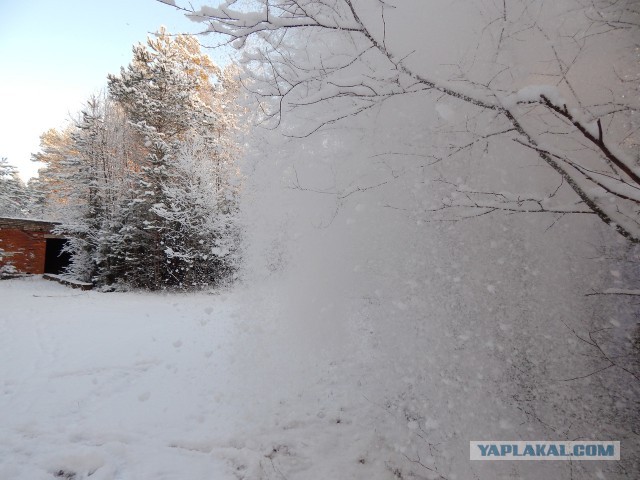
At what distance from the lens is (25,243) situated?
1642cm

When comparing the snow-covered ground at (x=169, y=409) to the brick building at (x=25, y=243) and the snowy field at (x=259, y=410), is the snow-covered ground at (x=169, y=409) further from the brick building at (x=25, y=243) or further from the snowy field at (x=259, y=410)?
the brick building at (x=25, y=243)

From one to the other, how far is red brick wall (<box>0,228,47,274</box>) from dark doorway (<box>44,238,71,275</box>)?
1.97 m

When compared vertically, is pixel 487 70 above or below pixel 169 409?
above

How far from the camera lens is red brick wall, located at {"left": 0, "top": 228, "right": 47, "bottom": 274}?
15844mm

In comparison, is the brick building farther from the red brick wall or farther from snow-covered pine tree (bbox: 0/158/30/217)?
snow-covered pine tree (bbox: 0/158/30/217)

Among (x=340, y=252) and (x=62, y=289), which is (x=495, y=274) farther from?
(x=62, y=289)

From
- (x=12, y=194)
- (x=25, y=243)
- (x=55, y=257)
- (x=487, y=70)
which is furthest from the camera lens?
(x=12, y=194)

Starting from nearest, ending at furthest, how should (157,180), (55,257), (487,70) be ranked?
(487,70) < (157,180) < (55,257)

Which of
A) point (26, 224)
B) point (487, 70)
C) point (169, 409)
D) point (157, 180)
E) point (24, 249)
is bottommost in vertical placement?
point (169, 409)

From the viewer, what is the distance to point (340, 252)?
4430 mm

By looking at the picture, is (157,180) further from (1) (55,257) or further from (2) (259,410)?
(2) (259,410)

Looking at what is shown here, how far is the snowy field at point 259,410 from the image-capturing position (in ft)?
10.7

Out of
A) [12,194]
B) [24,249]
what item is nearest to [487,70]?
[24,249]

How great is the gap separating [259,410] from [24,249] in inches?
720
